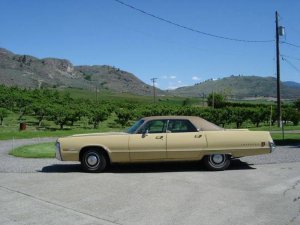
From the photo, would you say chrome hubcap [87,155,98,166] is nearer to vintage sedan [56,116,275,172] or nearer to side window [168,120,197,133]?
vintage sedan [56,116,275,172]

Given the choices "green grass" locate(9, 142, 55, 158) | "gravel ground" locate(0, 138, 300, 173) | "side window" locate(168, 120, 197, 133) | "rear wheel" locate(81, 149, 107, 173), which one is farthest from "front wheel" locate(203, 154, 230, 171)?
"green grass" locate(9, 142, 55, 158)

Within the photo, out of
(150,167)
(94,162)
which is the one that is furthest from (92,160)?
(150,167)

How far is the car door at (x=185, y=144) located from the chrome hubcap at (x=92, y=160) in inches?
72.3

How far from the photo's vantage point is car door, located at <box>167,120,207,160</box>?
1073 cm

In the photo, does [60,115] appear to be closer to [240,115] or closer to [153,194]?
[240,115]

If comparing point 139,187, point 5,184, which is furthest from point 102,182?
point 5,184

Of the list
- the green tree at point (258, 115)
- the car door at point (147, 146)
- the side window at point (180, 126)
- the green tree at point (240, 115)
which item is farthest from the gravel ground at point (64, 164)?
the green tree at point (258, 115)

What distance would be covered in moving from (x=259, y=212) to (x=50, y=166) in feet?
22.5

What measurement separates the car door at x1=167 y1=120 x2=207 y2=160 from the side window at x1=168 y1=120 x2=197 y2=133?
0.04 m

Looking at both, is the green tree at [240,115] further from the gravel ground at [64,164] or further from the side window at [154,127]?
the side window at [154,127]

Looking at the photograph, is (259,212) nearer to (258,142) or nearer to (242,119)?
(258,142)

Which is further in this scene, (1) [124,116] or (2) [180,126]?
(1) [124,116]

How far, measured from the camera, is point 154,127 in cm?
1095

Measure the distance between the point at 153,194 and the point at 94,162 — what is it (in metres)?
3.07
